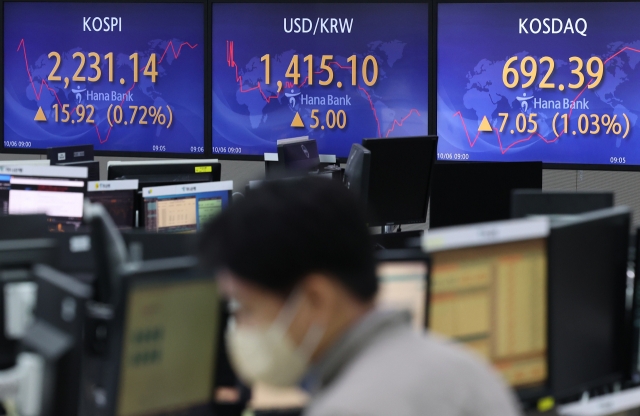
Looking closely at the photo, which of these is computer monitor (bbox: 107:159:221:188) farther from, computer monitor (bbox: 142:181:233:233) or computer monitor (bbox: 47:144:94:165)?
computer monitor (bbox: 47:144:94:165)

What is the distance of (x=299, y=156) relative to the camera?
4.84 meters

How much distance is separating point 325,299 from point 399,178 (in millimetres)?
3636

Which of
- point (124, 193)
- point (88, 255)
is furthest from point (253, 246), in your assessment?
point (124, 193)

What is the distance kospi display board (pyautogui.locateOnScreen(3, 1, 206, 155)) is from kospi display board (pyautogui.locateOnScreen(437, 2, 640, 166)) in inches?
66.6

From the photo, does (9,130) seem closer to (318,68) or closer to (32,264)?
(318,68)

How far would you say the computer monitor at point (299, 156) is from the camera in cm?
473

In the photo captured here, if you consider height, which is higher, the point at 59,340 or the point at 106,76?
the point at 106,76

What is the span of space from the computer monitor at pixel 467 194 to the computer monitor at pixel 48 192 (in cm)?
155

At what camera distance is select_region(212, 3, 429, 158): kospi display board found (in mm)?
5934

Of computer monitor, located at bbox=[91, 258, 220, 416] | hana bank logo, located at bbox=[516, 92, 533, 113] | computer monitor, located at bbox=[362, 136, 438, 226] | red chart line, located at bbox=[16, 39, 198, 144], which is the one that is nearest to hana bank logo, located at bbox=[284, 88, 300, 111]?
red chart line, located at bbox=[16, 39, 198, 144]
